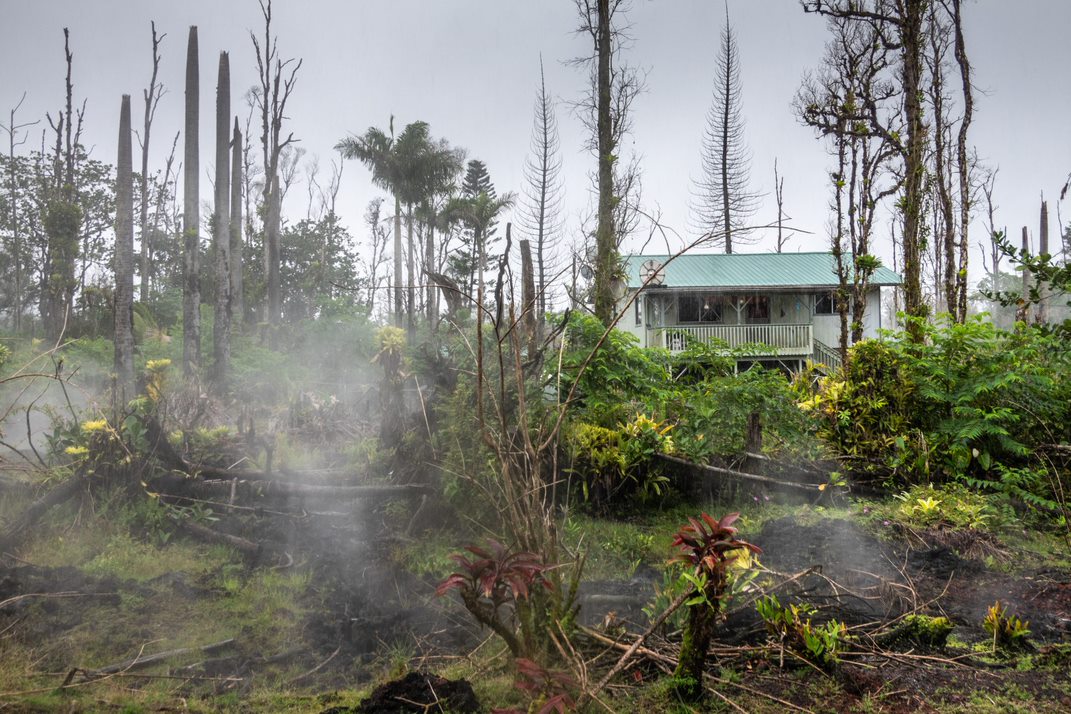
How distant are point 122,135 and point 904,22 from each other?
14611 mm

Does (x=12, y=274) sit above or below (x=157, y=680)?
above

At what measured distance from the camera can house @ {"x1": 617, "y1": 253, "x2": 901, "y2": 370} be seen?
19.3m

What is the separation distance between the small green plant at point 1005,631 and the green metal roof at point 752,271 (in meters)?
16.1

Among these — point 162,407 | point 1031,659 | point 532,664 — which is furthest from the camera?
point 162,407

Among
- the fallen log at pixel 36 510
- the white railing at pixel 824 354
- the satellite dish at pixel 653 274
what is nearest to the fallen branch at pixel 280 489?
the fallen log at pixel 36 510

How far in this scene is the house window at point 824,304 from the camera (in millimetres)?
20234

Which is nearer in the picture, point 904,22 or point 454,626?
point 454,626

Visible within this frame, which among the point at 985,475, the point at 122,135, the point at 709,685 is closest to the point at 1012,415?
the point at 985,475

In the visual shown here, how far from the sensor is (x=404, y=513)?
→ 597 centimetres

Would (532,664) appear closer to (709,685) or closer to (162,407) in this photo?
(709,685)

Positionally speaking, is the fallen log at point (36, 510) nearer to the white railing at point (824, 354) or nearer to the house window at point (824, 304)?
the white railing at point (824, 354)

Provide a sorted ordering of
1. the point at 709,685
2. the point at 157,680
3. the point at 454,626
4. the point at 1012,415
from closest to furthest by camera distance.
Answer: the point at 709,685, the point at 157,680, the point at 454,626, the point at 1012,415

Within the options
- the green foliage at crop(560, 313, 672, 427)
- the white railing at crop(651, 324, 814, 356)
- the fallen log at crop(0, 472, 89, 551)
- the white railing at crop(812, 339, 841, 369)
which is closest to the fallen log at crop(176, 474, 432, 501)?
the fallen log at crop(0, 472, 89, 551)

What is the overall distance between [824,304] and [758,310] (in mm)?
2198
